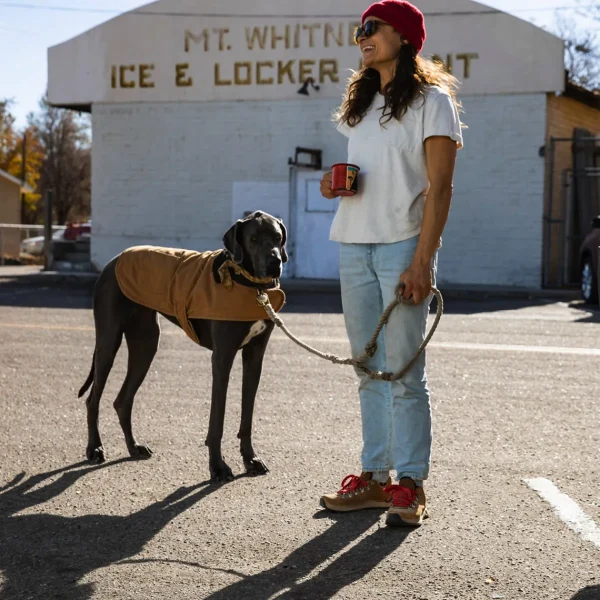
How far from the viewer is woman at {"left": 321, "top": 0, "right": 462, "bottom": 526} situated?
14.5 feet

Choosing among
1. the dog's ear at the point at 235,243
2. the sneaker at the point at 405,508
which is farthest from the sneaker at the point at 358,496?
the dog's ear at the point at 235,243

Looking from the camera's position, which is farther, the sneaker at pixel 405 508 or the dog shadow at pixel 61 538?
the sneaker at pixel 405 508

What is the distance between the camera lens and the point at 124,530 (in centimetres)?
446

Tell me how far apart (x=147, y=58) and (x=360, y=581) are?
2299cm

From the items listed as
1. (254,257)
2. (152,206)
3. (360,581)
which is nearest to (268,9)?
(152,206)

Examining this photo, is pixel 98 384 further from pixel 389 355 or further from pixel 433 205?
pixel 433 205

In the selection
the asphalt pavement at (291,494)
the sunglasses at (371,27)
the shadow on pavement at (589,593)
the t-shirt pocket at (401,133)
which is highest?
the sunglasses at (371,27)

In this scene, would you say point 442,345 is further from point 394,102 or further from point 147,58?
point 147,58

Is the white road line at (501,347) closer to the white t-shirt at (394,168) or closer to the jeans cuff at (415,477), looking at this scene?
the jeans cuff at (415,477)

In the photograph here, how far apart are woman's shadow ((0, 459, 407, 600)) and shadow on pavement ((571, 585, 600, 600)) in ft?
2.54

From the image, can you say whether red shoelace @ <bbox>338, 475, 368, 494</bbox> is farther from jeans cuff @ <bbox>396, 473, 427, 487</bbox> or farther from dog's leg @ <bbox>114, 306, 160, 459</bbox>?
dog's leg @ <bbox>114, 306, 160, 459</bbox>

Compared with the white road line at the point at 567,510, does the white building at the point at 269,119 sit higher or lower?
higher

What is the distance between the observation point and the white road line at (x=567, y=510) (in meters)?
4.38

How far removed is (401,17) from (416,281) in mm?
1151
